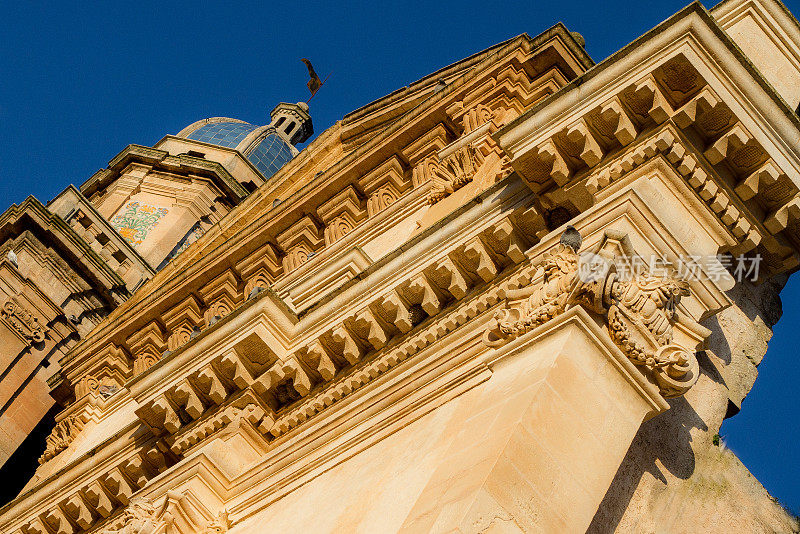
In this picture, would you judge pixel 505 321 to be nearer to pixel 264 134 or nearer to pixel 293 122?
pixel 264 134

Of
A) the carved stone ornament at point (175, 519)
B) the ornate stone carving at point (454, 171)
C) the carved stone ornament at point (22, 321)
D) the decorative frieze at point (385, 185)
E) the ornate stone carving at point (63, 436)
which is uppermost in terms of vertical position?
the carved stone ornament at point (22, 321)

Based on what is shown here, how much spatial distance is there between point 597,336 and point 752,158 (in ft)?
7.41

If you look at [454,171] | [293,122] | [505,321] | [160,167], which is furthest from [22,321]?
[293,122]

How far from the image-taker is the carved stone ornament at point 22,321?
22.4 m

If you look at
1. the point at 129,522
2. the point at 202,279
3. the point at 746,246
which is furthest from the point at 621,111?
the point at 202,279

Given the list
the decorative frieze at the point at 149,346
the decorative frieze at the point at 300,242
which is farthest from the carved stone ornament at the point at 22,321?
the decorative frieze at the point at 300,242

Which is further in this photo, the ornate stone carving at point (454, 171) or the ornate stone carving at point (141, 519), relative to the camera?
the ornate stone carving at point (454, 171)

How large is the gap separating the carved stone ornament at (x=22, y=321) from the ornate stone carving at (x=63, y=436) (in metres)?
3.34

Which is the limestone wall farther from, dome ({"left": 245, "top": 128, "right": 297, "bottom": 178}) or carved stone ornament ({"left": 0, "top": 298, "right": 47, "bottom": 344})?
dome ({"left": 245, "top": 128, "right": 297, "bottom": 178})

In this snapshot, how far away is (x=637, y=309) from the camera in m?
9.35

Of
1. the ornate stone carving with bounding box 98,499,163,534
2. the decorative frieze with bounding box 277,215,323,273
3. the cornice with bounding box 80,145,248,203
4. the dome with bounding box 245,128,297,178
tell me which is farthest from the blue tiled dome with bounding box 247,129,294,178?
the ornate stone carving with bounding box 98,499,163,534

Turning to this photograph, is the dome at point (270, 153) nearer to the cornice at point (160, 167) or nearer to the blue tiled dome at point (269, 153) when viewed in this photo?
the blue tiled dome at point (269, 153)

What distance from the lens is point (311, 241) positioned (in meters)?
17.4

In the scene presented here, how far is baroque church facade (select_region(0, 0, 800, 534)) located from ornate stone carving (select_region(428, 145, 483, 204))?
42 millimetres
